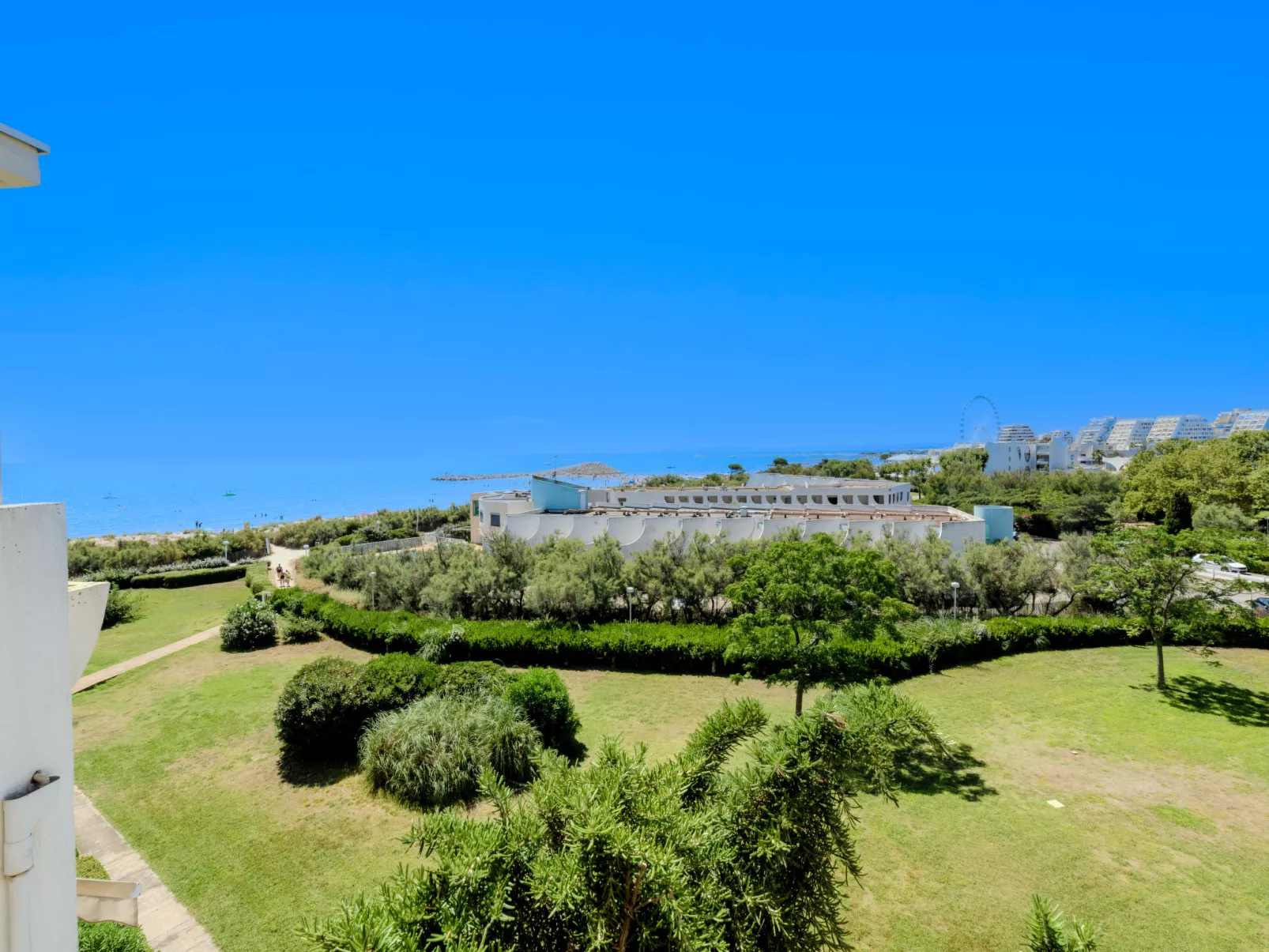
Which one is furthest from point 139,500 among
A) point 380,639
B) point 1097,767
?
point 1097,767

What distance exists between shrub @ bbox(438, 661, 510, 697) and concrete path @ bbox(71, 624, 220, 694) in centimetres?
967

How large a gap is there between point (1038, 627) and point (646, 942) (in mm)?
20238

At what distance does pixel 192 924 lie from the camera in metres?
7.38

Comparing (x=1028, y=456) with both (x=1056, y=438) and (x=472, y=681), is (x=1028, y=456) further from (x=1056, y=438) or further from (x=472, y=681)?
(x=472, y=681)

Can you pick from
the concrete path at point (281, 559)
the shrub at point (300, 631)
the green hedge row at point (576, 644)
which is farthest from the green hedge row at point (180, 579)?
the green hedge row at point (576, 644)

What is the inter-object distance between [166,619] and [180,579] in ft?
29.8

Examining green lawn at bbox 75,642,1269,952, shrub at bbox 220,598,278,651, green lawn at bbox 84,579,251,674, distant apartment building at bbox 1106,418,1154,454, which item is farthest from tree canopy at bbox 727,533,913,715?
distant apartment building at bbox 1106,418,1154,454

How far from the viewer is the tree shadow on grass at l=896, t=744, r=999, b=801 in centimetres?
1033

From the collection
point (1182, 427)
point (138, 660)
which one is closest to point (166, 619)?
point (138, 660)

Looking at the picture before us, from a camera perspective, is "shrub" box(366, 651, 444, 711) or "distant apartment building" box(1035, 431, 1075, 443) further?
"distant apartment building" box(1035, 431, 1075, 443)

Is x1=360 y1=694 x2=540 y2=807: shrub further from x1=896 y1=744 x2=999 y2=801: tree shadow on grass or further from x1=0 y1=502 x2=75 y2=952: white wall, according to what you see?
x1=0 y1=502 x2=75 y2=952: white wall

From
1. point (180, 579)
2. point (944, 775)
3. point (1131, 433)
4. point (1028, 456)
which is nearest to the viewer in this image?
point (944, 775)

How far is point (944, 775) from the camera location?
10922mm

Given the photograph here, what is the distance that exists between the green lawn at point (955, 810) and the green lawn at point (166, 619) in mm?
4436
